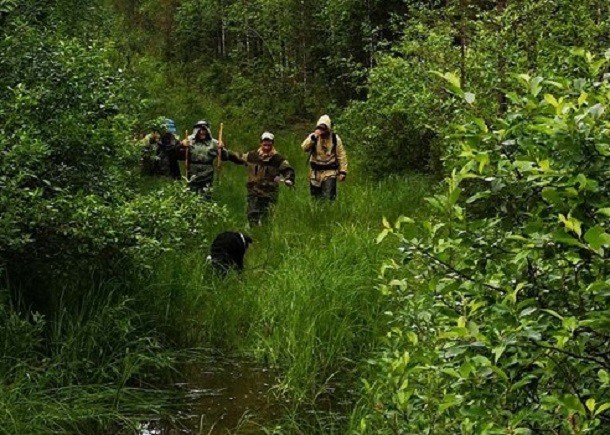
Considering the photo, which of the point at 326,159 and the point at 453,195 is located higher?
the point at 453,195

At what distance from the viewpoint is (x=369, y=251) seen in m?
7.66

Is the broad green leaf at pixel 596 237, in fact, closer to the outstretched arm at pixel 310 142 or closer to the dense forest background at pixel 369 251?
the dense forest background at pixel 369 251

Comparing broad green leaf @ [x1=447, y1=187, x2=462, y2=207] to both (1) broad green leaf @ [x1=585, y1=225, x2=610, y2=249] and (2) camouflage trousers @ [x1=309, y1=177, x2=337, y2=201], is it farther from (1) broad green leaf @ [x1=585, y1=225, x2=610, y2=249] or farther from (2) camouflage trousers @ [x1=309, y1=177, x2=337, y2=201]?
(2) camouflage trousers @ [x1=309, y1=177, x2=337, y2=201]

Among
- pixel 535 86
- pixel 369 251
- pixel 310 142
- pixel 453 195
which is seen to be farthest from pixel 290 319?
pixel 310 142

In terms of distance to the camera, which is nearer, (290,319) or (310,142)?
(290,319)

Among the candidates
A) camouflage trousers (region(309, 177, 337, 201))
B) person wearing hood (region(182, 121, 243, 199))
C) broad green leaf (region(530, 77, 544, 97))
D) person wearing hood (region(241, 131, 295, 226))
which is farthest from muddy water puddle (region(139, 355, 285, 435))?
person wearing hood (region(182, 121, 243, 199))

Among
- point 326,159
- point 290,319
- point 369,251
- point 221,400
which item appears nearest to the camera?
point 221,400

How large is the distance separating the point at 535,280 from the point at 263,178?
8546 millimetres

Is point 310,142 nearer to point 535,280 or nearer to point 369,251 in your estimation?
point 369,251

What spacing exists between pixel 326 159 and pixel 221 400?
6162 mm

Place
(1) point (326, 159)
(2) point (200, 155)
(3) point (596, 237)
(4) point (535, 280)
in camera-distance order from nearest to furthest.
Answer: (3) point (596, 237)
(4) point (535, 280)
(1) point (326, 159)
(2) point (200, 155)

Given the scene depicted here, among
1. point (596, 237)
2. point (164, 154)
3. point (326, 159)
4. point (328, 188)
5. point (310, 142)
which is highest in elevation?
point (596, 237)

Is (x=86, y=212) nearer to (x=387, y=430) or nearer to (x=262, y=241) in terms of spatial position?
(x=387, y=430)

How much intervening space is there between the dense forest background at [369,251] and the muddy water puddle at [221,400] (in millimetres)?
165
